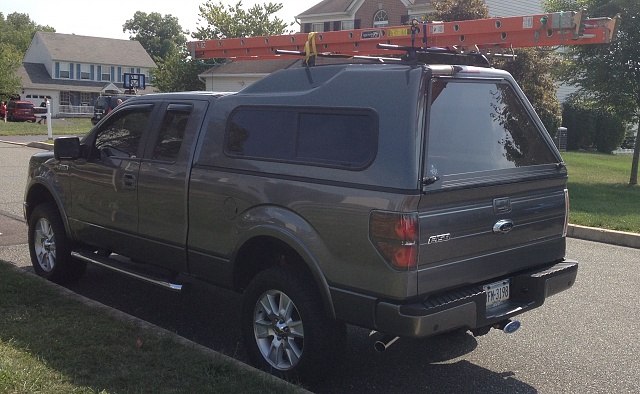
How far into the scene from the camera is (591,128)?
30891mm

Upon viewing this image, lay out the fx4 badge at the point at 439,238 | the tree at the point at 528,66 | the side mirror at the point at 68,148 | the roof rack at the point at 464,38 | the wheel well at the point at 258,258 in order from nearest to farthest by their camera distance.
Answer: the fx4 badge at the point at 439,238 < the wheel well at the point at 258,258 < the roof rack at the point at 464,38 < the side mirror at the point at 68,148 < the tree at the point at 528,66

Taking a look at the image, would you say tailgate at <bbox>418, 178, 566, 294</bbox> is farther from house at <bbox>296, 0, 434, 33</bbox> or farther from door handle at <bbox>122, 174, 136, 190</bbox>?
house at <bbox>296, 0, 434, 33</bbox>

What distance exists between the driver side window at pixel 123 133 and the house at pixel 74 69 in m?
65.8

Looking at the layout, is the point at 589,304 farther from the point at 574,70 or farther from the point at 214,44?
the point at 574,70

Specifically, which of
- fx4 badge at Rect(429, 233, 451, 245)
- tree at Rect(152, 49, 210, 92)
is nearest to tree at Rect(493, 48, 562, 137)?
fx4 badge at Rect(429, 233, 451, 245)

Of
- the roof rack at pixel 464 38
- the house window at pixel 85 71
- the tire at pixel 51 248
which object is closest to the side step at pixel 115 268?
the tire at pixel 51 248

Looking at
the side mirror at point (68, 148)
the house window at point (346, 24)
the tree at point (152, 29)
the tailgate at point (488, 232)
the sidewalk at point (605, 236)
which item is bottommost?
the sidewalk at point (605, 236)

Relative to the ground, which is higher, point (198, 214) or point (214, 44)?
point (214, 44)

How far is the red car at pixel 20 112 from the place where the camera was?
5300cm

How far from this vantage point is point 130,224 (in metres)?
6.35

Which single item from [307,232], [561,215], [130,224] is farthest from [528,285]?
[130,224]

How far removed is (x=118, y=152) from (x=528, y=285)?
11.7 ft

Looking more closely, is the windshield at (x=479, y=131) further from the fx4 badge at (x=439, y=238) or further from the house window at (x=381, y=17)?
the house window at (x=381, y=17)

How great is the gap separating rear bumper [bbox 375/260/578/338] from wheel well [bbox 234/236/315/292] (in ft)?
3.07
